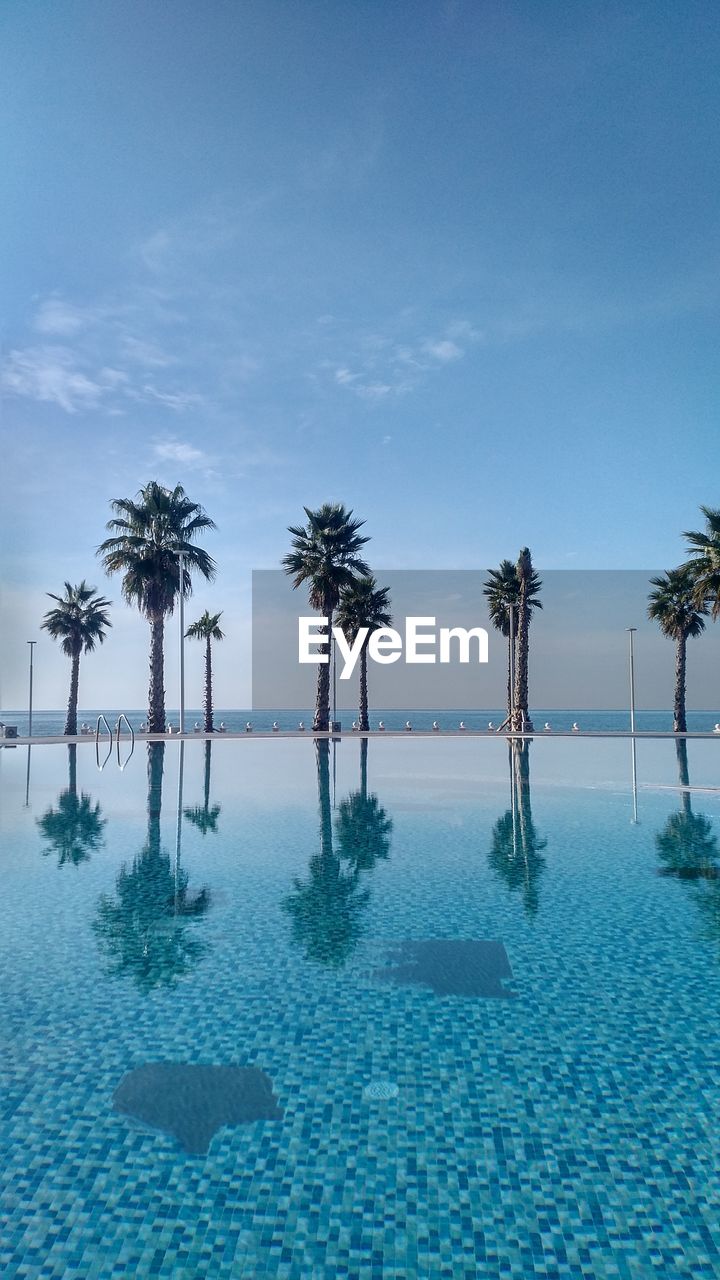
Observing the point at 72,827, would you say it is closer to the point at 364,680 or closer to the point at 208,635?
the point at 364,680

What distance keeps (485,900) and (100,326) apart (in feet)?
85.6

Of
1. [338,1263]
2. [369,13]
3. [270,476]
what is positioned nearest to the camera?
[338,1263]

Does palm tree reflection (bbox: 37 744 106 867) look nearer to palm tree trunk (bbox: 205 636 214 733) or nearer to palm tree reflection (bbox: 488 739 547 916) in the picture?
palm tree reflection (bbox: 488 739 547 916)

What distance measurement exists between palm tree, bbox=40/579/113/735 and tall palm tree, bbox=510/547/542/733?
19620 millimetres

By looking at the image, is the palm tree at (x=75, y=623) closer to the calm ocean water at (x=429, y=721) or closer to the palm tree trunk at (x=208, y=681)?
the palm tree trunk at (x=208, y=681)

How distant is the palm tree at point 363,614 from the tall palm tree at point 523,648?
6.98 m

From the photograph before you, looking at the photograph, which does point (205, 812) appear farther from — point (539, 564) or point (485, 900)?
point (539, 564)

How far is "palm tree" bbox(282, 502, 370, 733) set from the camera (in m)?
30.7

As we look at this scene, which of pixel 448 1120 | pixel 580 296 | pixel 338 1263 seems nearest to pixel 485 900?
pixel 448 1120

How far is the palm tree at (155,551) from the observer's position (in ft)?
91.4

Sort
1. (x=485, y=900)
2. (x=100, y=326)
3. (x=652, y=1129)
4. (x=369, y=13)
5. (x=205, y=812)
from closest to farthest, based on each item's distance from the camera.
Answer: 1. (x=652, y=1129)
2. (x=485, y=900)
3. (x=205, y=812)
4. (x=369, y=13)
5. (x=100, y=326)

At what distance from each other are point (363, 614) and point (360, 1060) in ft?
105

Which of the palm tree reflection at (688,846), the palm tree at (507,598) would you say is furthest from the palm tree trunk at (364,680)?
the palm tree reflection at (688,846)

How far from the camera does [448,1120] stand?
3.74 m
